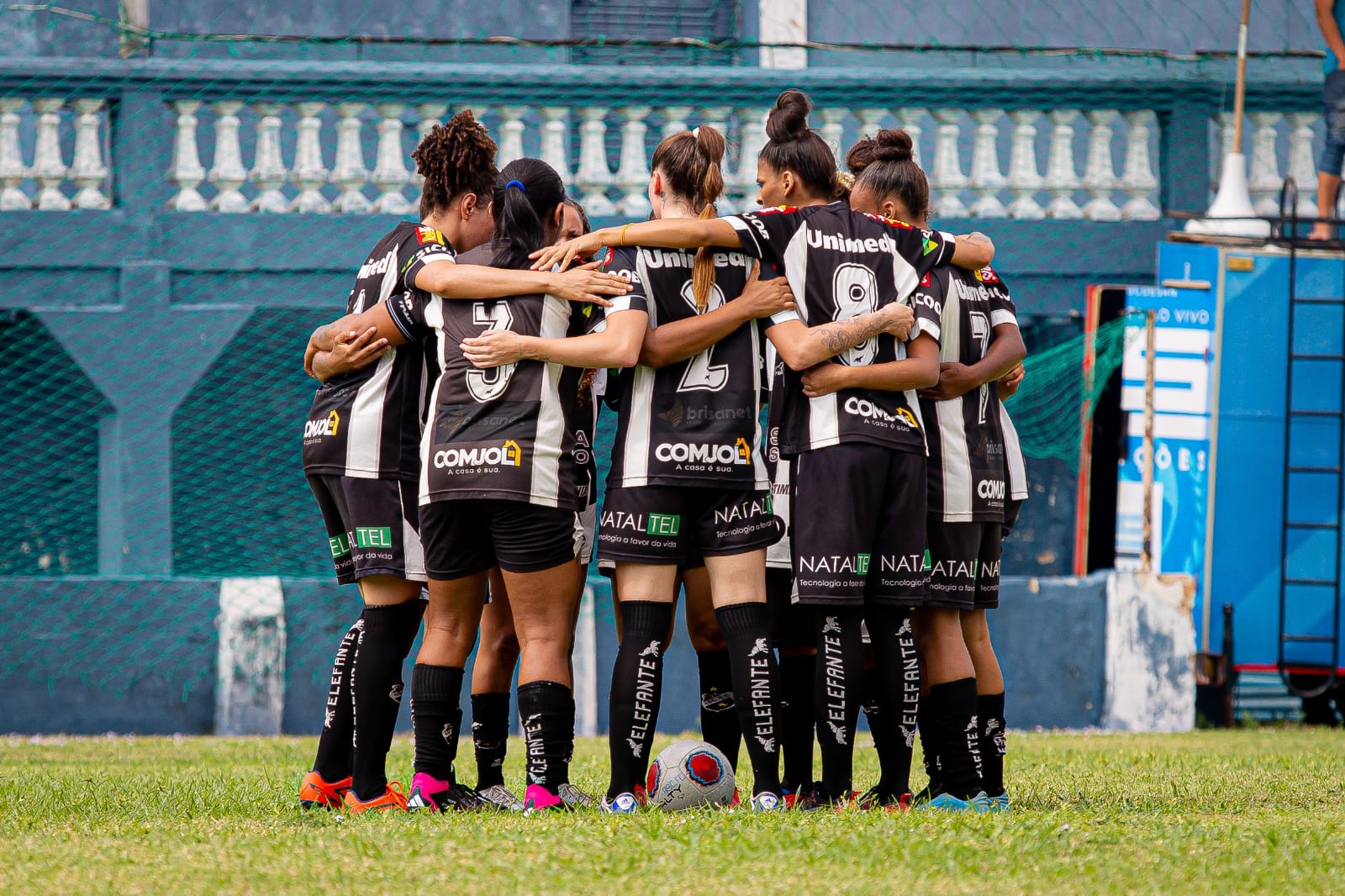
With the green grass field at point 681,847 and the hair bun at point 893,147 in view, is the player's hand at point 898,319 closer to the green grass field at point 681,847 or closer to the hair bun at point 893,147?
the hair bun at point 893,147

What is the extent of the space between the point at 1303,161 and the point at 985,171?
2.51 meters

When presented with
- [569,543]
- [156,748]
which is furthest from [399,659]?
[156,748]

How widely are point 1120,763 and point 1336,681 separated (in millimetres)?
4738

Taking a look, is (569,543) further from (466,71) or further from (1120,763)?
(466,71)

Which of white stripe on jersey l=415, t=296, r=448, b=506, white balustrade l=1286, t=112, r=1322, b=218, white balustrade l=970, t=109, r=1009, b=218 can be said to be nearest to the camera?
white stripe on jersey l=415, t=296, r=448, b=506

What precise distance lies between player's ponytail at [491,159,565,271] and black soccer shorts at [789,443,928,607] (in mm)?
1128

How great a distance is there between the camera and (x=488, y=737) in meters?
5.25

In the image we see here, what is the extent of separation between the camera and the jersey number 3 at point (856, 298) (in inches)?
198

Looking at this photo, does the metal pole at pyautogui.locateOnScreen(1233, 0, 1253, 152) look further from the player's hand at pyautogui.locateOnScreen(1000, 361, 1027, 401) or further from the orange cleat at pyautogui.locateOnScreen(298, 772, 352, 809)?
the orange cleat at pyautogui.locateOnScreen(298, 772, 352, 809)

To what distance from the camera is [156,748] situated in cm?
886

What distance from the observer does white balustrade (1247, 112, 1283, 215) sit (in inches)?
463

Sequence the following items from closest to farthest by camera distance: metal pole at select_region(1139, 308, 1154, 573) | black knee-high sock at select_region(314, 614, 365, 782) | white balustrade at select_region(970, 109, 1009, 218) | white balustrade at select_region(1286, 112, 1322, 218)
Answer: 1. black knee-high sock at select_region(314, 614, 365, 782)
2. metal pole at select_region(1139, 308, 1154, 573)
3. white balustrade at select_region(970, 109, 1009, 218)
4. white balustrade at select_region(1286, 112, 1322, 218)

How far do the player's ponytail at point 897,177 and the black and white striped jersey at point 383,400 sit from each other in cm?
149

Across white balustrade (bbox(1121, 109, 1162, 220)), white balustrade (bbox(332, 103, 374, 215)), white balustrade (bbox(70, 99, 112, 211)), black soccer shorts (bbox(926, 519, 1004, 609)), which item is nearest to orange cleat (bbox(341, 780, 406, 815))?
black soccer shorts (bbox(926, 519, 1004, 609))
